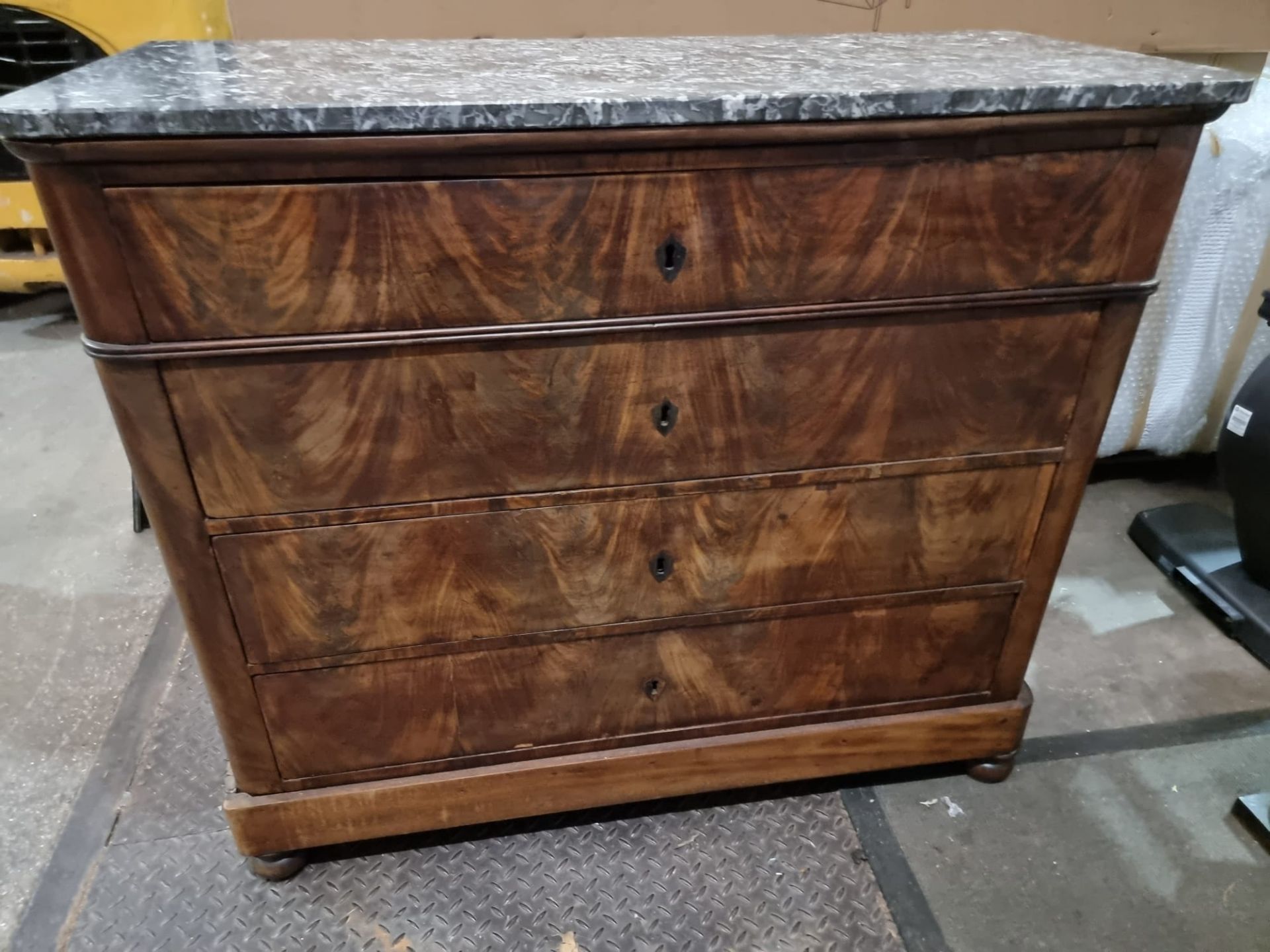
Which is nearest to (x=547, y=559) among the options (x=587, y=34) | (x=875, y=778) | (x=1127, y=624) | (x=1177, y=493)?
(x=875, y=778)

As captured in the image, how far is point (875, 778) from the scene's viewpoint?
1.37m

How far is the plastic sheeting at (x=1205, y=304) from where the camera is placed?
5.36 ft

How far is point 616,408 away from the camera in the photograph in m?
0.98

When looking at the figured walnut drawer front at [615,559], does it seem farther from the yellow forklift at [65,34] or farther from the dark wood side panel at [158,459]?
the yellow forklift at [65,34]

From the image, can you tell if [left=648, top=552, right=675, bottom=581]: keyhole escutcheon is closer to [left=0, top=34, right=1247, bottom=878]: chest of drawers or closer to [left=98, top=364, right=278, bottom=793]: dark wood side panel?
[left=0, top=34, right=1247, bottom=878]: chest of drawers

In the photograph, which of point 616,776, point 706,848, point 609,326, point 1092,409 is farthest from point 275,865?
point 1092,409

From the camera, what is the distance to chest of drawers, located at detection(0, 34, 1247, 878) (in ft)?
2.69

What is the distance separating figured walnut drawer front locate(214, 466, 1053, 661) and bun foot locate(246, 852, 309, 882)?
340mm

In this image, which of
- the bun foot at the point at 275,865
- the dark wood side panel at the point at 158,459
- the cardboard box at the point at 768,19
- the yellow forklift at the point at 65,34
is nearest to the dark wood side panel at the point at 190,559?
the dark wood side panel at the point at 158,459

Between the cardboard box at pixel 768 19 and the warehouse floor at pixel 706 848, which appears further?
the cardboard box at pixel 768 19

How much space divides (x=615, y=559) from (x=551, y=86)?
0.53 meters

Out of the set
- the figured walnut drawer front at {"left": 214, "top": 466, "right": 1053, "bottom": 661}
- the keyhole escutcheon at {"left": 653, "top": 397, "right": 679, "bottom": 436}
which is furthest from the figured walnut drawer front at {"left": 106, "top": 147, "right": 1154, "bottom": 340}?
the figured walnut drawer front at {"left": 214, "top": 466, "right": 1053, "bottom": 661}

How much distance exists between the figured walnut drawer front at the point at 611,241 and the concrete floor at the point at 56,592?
2.91 feet

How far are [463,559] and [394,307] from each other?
314 mm
